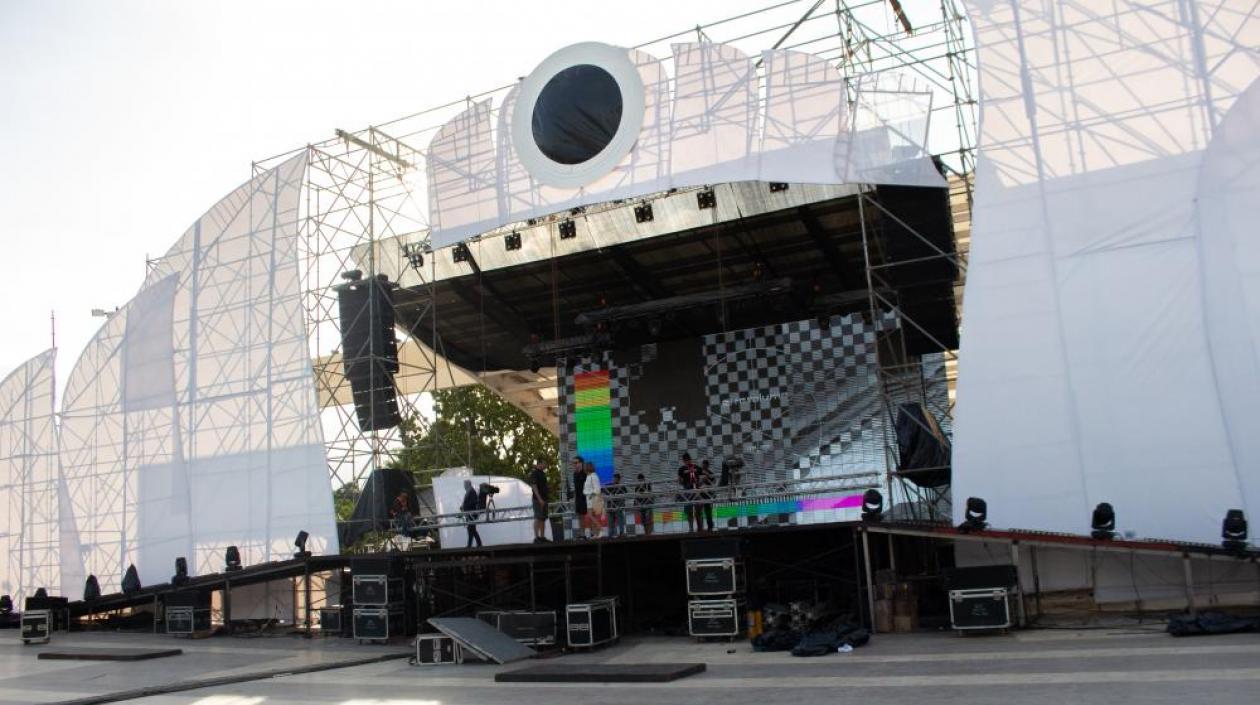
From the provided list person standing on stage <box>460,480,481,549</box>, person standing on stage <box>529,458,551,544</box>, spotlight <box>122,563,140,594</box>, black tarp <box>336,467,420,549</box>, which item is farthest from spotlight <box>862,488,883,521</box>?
spotlight <box>122,563,140,594</box>

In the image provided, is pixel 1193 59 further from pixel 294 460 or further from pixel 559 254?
pixel 294 460

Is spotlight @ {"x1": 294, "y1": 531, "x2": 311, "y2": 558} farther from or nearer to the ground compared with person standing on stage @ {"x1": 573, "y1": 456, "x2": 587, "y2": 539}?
nearer to the ground

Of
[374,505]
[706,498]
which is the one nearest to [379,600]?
[374,505]

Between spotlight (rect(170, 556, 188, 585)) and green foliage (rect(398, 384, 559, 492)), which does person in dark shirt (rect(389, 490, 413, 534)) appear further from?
green foliage (rect(398, 384, 559, 492))

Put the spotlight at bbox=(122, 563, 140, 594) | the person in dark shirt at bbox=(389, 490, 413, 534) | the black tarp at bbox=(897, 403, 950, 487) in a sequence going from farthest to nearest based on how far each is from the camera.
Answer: the spotlight at bbox=(122, 563, 140, 594) → the person in dark shirt at bbox=(389, 490, 413, 534) → the black tarp at bbox=(897, 403, 950, 487)

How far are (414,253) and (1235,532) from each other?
13.5m

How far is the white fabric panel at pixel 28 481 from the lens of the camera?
70.8 ft

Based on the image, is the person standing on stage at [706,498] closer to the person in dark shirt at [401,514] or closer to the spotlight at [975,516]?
the spotlight at [975,516]

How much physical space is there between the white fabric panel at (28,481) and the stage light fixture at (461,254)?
917cm

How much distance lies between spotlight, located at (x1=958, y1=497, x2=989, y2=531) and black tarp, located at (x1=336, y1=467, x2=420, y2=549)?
975cm

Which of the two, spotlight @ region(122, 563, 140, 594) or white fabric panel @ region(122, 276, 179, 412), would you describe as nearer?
spotlight @ region(122, 563, 140, 594)

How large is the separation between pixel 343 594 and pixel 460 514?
84.3 inches

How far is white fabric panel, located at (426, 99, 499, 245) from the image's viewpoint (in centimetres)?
1660

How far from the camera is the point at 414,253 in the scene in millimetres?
19312
